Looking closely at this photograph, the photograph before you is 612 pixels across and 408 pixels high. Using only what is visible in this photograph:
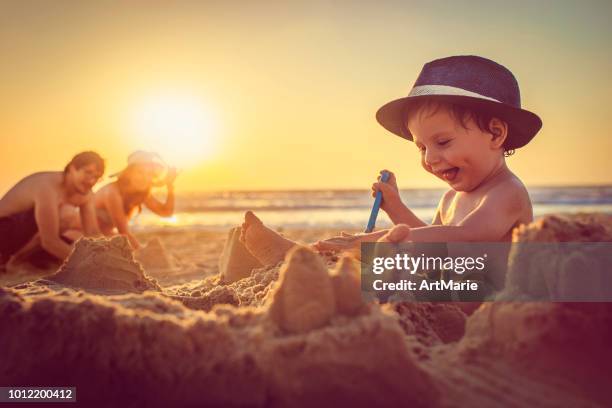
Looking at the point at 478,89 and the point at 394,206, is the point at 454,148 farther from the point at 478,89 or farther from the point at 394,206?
the point at 394,206

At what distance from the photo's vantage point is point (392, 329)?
4.34 feet

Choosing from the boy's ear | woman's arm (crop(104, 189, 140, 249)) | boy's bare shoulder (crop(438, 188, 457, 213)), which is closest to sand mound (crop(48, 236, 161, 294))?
boy's bare shoulder (crop(438, 188, 457, 213))

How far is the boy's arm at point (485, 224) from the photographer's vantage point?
2.41 m

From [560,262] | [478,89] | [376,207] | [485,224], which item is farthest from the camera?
[376,207]

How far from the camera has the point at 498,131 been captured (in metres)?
2.67

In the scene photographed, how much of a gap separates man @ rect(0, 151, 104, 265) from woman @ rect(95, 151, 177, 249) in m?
1.16

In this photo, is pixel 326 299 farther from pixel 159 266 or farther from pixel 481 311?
pixel 159 266

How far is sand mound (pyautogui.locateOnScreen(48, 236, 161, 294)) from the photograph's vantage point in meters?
2.75

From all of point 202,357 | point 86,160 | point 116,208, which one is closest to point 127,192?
point 116,208

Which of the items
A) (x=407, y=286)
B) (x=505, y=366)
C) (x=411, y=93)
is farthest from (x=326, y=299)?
(x=411, y=93)

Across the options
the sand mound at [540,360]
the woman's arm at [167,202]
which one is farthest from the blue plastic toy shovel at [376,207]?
the woman's arm at [167,202]

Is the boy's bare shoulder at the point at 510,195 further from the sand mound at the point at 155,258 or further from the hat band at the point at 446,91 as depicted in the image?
the sand mound at the point at 155,258

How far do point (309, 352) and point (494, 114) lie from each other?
180 centimetres

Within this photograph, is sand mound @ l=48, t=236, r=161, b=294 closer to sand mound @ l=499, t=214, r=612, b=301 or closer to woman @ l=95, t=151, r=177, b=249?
sand mound @ l=499, t=214, r=612, b=301
